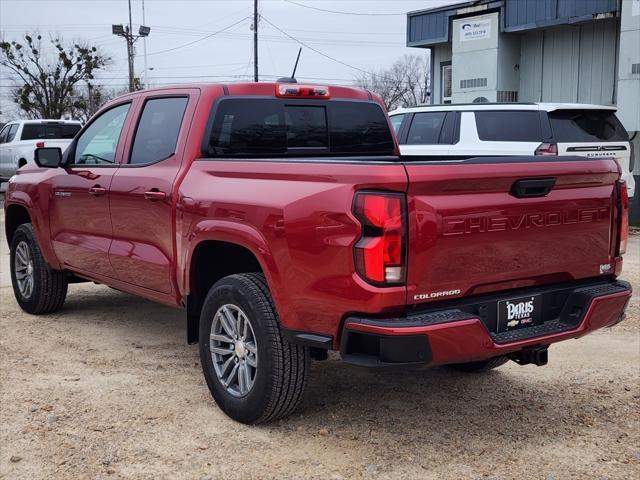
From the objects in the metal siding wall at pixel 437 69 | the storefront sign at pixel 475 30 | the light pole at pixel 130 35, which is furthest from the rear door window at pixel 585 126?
the light pole at pixel 130 35

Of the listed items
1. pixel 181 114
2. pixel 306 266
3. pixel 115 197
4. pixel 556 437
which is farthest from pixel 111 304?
pixel 556 437

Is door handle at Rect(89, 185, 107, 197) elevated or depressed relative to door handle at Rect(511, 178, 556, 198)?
depressed

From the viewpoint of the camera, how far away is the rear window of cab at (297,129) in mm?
4840

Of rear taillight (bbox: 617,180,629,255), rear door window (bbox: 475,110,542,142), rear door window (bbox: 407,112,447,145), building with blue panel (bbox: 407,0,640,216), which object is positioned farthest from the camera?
building with blue panel (bbox: 407,0,640,216)

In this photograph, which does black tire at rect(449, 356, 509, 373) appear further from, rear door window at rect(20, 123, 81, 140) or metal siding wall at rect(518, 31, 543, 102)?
rear door window at rect(20, 123, 81, 140)

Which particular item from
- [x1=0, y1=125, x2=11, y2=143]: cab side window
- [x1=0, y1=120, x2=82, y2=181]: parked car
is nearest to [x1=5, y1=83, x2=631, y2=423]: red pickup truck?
[x1=0, y1=120, x2=82, y2=181]: parked car

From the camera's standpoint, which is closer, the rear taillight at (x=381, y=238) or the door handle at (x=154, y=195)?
the rear taillight at (x=381, y=238)

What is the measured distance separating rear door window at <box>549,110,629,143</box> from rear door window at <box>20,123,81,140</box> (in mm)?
13395

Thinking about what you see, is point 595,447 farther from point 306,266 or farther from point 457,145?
point 457,145

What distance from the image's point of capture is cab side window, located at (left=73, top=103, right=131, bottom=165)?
18.3ft

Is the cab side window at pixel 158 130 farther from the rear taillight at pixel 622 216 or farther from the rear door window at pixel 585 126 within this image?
the rear door window at pixel 585 126

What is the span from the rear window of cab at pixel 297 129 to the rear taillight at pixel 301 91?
0.05 m

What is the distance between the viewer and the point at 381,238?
3.37 m

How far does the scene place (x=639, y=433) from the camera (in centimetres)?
413
